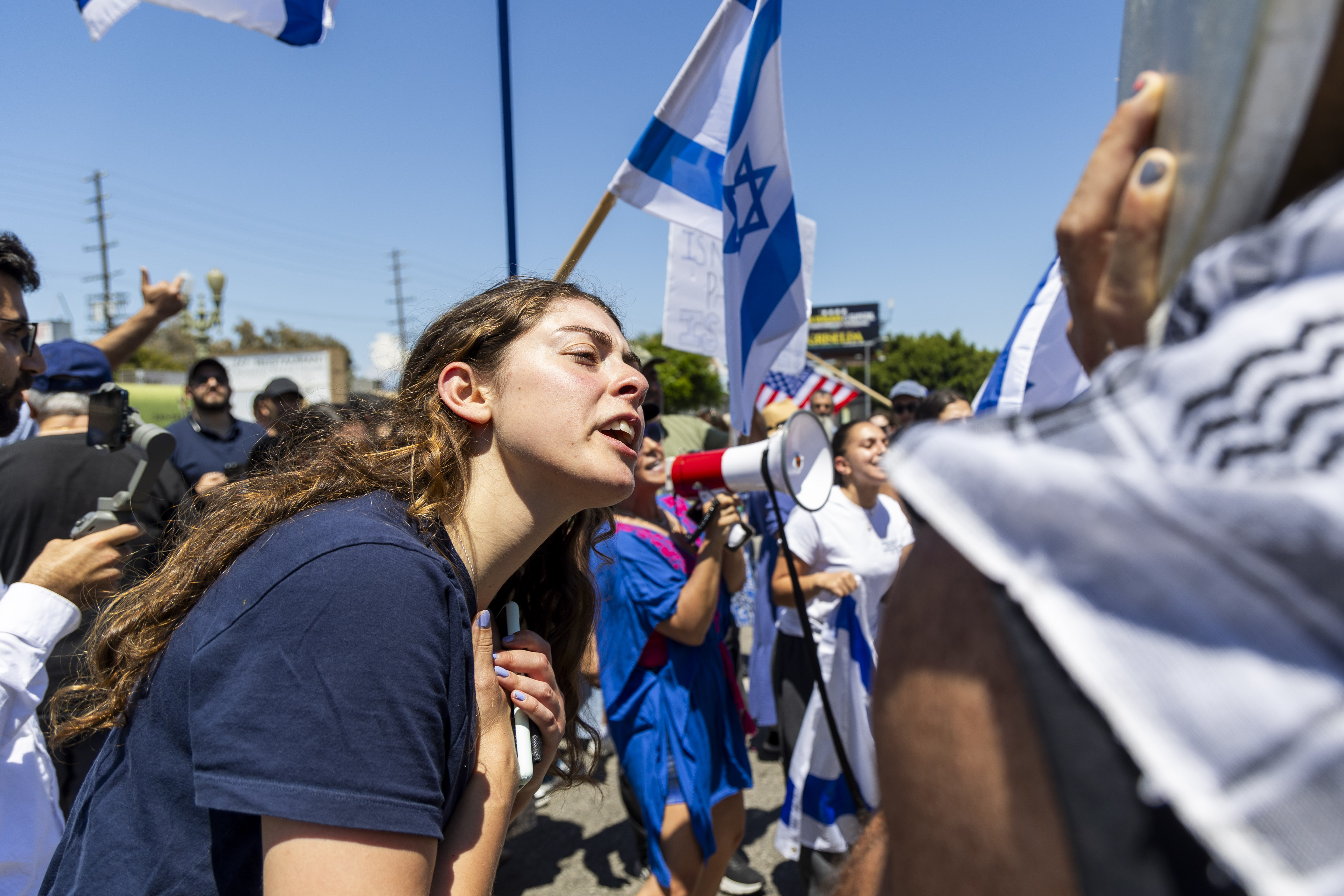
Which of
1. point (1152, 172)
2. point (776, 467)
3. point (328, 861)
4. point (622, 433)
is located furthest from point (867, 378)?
point (1152, 172)

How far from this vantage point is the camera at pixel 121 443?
87.7 inches

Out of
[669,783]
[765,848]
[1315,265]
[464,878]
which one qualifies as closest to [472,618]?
[464,878]

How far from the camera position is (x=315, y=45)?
12.8ft

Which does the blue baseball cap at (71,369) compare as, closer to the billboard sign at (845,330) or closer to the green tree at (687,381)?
the green tree at (687,381)

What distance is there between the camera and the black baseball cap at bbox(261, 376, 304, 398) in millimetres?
6023

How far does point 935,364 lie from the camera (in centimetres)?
5266

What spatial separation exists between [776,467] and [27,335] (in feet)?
8.24

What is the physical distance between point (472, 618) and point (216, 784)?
44 cm

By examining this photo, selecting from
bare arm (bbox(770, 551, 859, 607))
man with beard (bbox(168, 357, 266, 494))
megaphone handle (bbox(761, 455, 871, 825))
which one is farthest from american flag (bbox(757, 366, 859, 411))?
megaphone handle (bbox(761, 455, 871, 825))

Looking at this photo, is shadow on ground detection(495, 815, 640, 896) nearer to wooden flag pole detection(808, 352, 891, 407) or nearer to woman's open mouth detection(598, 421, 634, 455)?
woman's open mouth detection(598, 421, 634, 455)

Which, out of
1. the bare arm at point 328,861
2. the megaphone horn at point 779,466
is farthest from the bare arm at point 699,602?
the bare arm at point 328,861

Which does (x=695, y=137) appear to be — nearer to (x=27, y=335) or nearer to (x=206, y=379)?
(x=27, y=335)

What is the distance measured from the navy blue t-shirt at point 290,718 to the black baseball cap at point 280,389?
17.1 ft

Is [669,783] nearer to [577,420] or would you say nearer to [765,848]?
[765,848]
